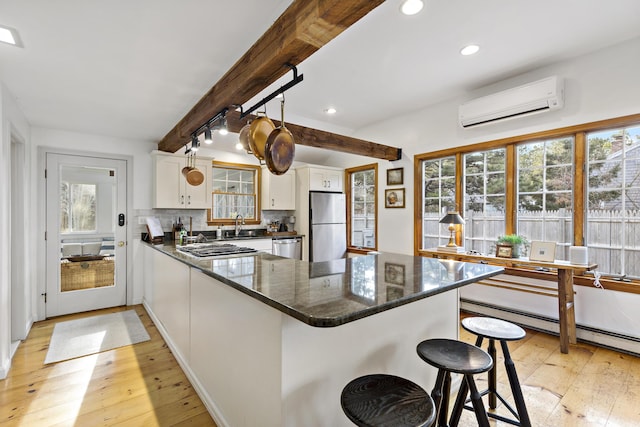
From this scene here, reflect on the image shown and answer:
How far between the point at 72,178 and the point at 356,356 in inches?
169

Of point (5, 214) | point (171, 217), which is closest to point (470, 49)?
point (5, 214)

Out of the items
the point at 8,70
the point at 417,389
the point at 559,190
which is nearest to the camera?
the point at 417,389

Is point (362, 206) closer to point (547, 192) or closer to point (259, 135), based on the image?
point (547, 192)

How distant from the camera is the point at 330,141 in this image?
3805 millimetres

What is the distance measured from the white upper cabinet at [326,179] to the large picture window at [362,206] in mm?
170

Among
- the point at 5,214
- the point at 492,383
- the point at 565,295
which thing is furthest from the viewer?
the point at 565,295

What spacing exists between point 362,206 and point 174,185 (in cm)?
298

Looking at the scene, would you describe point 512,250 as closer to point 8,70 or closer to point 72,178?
point 8,70

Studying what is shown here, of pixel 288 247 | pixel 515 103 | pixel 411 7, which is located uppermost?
pixel 411 7

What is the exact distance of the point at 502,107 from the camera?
127 inches

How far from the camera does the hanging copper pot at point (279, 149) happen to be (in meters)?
1.78

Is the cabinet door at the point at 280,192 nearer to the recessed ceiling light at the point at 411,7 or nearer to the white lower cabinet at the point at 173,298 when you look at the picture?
the white lower cabinet at the point at 173,298

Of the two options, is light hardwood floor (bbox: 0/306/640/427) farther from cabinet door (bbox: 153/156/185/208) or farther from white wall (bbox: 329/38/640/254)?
white wall (bbox: 329/38/640/254)

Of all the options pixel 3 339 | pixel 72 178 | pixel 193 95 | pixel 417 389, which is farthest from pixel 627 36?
pixel 72 178
